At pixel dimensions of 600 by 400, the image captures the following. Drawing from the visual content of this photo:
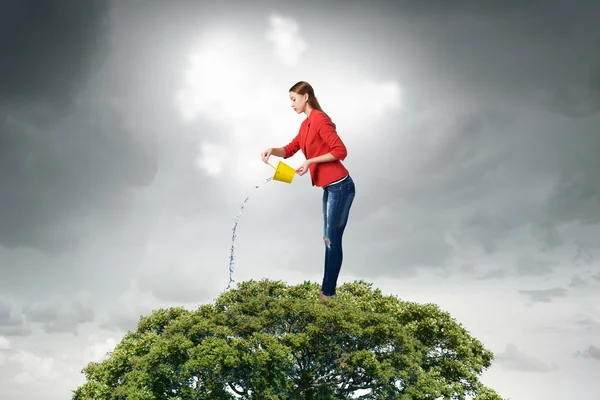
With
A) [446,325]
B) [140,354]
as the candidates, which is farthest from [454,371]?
[140,354]

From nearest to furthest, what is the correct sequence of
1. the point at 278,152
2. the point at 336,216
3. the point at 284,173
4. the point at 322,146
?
the point at 284,173
the point at 336,216
the point at 322,146
the point at 278,152

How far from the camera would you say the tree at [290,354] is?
22234mm

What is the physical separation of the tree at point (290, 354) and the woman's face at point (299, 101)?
6.62 metres

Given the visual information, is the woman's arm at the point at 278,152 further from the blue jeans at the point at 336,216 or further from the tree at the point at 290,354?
the tree at the point at 290,354

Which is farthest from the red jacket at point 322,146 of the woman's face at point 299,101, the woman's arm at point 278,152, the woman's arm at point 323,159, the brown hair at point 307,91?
the woman's arm at point 278,152

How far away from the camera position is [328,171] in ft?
67.5

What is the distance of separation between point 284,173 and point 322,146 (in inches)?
62.6

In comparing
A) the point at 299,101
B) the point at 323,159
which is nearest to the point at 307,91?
the point at 299,101

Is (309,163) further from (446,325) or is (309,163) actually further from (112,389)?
(112,389)

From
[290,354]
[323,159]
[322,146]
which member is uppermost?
[322,146]

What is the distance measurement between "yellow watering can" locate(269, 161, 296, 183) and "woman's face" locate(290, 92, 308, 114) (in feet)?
7.67

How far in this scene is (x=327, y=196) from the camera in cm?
2083

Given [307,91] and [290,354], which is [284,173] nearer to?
[307,91]

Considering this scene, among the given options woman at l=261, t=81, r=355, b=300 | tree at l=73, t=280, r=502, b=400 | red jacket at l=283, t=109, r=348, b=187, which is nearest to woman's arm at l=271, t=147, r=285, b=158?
woman at l=261, t=81, r=355, b=300
